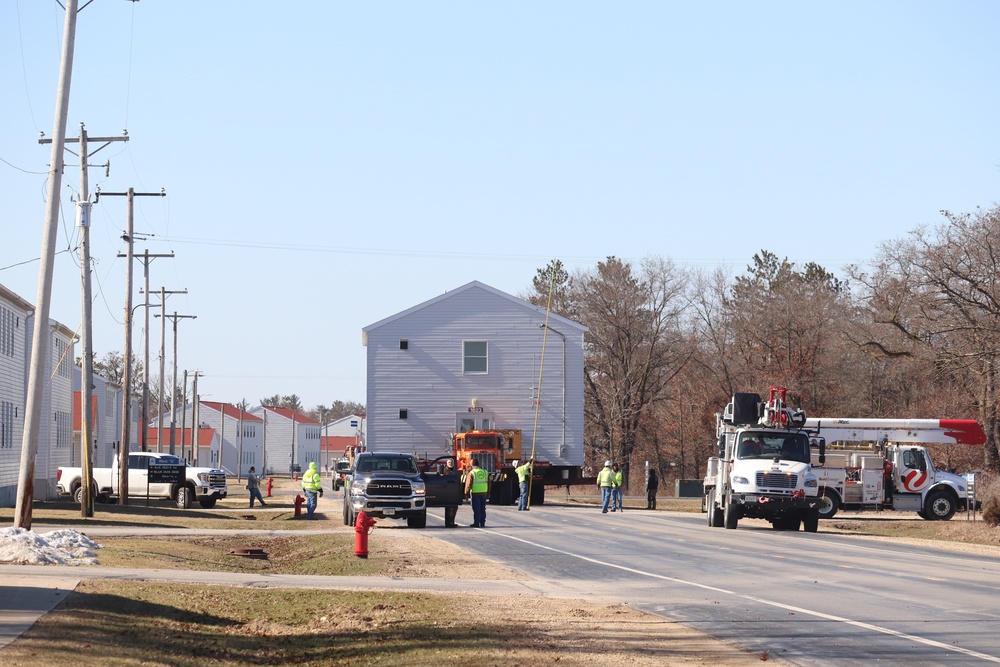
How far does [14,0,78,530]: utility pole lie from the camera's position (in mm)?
21531

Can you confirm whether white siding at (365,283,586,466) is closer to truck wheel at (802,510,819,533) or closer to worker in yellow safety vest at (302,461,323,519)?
worker in yellow safety vest at (302,461,323,519)

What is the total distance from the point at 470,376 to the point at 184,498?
16.5m

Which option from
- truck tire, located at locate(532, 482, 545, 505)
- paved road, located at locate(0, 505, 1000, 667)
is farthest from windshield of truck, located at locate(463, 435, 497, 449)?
paved road, located at locate(0, 505, 1000, 667)

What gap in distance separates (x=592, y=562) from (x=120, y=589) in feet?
30.0

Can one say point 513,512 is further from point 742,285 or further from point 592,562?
point 742,285

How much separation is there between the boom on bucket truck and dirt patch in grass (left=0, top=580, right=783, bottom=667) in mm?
28393

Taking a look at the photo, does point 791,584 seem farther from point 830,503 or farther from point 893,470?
point 893,470

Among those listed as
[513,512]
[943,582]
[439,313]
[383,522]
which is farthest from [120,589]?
[439,313]

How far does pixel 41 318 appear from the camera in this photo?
21.7 meters

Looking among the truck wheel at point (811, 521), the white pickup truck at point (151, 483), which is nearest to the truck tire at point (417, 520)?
the truck wheel at point (811, 521)

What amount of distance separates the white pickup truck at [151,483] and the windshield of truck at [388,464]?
1509 cm

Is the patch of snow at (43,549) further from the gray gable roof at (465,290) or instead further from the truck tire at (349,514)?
the gray gable roof at (465,290)

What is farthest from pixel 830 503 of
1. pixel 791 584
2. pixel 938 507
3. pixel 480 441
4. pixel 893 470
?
pixel 791 584

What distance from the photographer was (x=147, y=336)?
52562 millimetres
